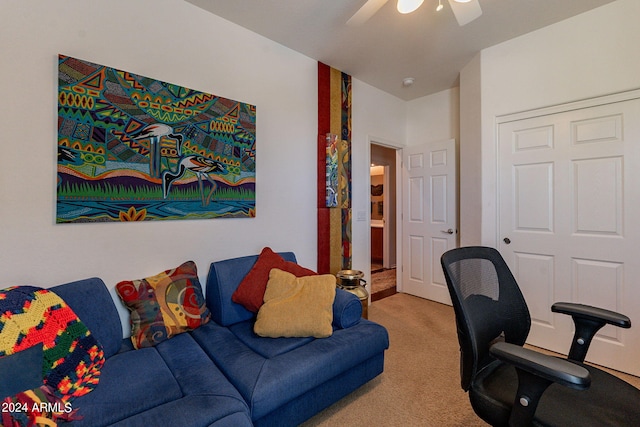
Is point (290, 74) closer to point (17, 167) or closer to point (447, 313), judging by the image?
point (17, 167)

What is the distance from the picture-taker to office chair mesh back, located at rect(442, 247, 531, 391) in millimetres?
1149

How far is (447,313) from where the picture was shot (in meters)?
3.17

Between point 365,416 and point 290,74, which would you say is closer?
point 365,416

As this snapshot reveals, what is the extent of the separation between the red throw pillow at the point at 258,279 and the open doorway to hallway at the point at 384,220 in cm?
230

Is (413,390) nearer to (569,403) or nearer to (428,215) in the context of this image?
(569,403)

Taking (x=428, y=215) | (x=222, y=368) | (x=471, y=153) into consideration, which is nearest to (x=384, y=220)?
(x=428, y=215)

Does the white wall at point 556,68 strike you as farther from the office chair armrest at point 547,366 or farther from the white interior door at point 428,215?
the office chair armrest at point 547,366

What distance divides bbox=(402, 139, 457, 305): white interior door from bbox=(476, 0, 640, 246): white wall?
A: 2.09ft

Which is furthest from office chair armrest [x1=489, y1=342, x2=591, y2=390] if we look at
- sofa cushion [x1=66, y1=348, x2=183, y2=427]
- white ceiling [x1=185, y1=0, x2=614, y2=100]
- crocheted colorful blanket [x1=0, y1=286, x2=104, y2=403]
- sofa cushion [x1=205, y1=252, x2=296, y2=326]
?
white ceiling [x1=185, y1=0, x2=614, y2=100]

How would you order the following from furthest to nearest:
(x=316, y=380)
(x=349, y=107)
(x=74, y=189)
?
(x=349, y=107) → (x=74, y=189) → (x=316, y=380)

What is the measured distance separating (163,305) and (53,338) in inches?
22.3

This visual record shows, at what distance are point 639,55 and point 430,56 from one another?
1458 millimetres

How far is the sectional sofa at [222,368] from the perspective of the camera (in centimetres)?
112

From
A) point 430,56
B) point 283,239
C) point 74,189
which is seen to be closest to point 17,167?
point 74,189
